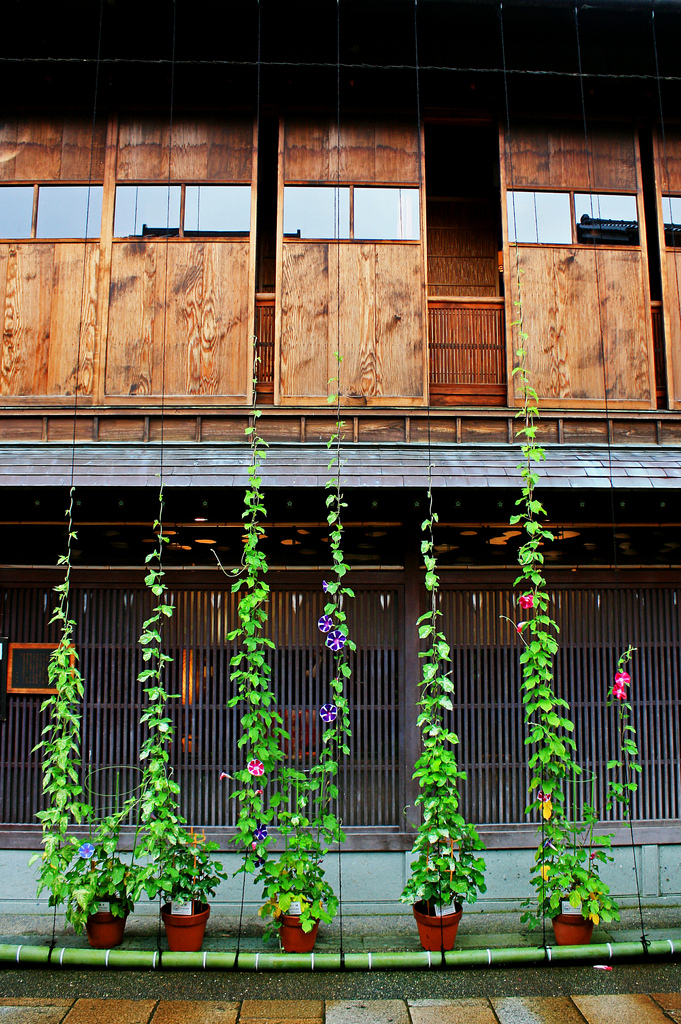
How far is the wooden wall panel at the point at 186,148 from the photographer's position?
7531mm

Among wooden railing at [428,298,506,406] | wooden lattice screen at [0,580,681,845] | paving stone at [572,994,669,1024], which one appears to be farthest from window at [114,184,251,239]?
paving stone at [572,994,669,1024]

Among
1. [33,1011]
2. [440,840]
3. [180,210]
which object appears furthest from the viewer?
[180,210]

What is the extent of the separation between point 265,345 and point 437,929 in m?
6.01

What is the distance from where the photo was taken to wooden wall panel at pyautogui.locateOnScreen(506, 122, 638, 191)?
771 centimetres

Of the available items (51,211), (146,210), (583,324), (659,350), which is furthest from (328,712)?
(51,211)

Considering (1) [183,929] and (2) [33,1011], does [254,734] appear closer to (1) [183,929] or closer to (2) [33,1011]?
(1) [183,929]

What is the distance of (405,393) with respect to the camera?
7309 millimetres

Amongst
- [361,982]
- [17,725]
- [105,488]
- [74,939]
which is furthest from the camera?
[17,725]

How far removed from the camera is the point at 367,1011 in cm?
495

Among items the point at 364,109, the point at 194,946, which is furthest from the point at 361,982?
the point at 364,109

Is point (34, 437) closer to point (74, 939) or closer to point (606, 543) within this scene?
point (74, 939)

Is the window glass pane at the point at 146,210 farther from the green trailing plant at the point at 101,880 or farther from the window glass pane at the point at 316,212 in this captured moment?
the green trailing plant at the point at 101,880

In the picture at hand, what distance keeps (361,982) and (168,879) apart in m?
1.76

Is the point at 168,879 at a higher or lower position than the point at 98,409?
lower
